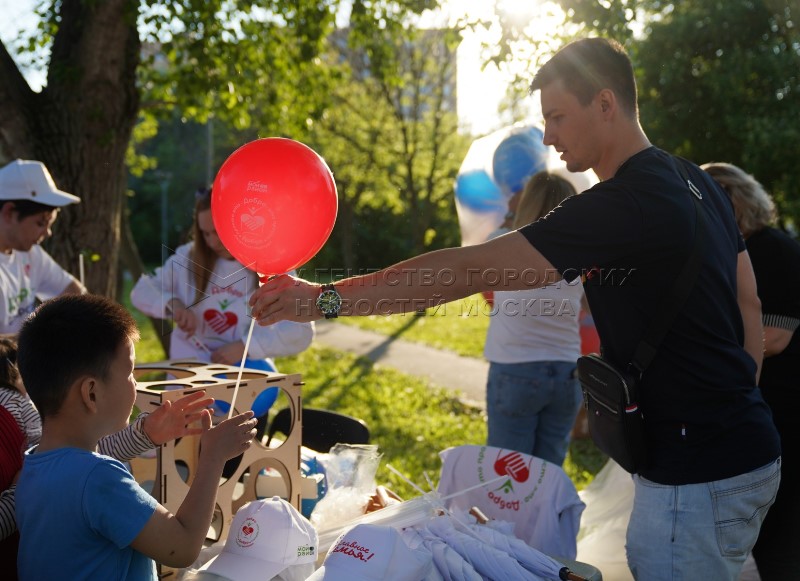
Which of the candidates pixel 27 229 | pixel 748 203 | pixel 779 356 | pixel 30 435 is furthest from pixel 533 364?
pixel 27 229

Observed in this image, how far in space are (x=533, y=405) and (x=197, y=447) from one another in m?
1.65

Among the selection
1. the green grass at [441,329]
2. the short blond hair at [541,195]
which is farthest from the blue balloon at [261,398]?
the green grass at [441,329]

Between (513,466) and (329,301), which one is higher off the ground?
(329,301)

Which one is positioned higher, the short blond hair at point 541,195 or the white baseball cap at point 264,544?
the short blond hair at point 541,195

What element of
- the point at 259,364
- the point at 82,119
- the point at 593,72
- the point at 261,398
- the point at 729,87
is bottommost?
the point at 261,398

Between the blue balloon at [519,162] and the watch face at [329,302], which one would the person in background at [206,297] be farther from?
the watch face at [329,302]

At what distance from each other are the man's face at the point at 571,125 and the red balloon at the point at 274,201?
32.7 inches

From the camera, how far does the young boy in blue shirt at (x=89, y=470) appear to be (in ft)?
5.85

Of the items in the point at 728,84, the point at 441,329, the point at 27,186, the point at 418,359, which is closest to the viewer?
the point at 27,186

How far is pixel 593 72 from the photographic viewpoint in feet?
6.68

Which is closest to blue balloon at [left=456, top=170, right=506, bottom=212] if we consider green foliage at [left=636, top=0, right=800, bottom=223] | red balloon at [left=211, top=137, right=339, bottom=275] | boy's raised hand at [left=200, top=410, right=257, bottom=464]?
red balloon at [left=211, top=137, right=339, bottom=275]

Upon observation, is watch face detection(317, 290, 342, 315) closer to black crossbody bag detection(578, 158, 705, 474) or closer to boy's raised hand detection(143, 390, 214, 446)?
boy's raised hand detection(143, 390, 214, 446)

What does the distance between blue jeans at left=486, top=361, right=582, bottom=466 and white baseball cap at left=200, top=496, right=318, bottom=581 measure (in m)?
1.64

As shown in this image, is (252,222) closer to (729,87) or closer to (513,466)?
(513,466)
